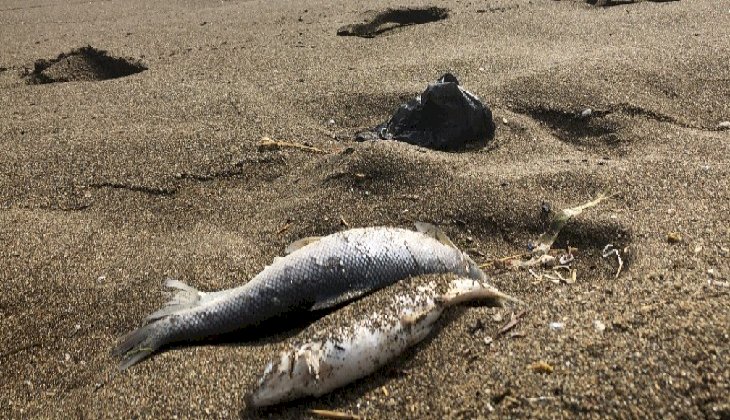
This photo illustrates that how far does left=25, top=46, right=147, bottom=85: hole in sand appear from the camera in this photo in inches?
241

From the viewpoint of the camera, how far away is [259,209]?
3969mm

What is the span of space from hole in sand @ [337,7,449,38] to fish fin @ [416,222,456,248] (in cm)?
370

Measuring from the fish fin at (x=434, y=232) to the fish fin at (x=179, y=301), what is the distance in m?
1.17

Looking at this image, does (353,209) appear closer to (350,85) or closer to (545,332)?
(545,332)

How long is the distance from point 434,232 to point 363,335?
0.95 m

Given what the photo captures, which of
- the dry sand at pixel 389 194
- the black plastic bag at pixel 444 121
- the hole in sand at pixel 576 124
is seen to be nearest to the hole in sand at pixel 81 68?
the dry sand at pixel 389 194

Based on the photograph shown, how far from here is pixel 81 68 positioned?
629cm

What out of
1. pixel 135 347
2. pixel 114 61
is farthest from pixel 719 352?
pixel 114 61

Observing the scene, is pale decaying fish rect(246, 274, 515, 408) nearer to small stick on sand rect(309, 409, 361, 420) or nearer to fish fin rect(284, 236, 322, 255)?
small stick on sand rect(309, 409, 361, 420)

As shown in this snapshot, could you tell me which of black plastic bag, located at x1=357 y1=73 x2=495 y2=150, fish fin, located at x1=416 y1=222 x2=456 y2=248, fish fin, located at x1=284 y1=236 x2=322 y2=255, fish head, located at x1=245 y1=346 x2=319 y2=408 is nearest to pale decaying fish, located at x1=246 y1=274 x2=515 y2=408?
fish head, located at x1=245 y1=346 x2=319 y2=408

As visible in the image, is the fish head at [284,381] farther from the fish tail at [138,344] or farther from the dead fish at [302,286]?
the fish tail at [138,344]

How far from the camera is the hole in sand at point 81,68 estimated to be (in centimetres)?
613

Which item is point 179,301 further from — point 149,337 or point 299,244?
point 299,244

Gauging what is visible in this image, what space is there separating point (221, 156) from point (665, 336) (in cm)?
300
